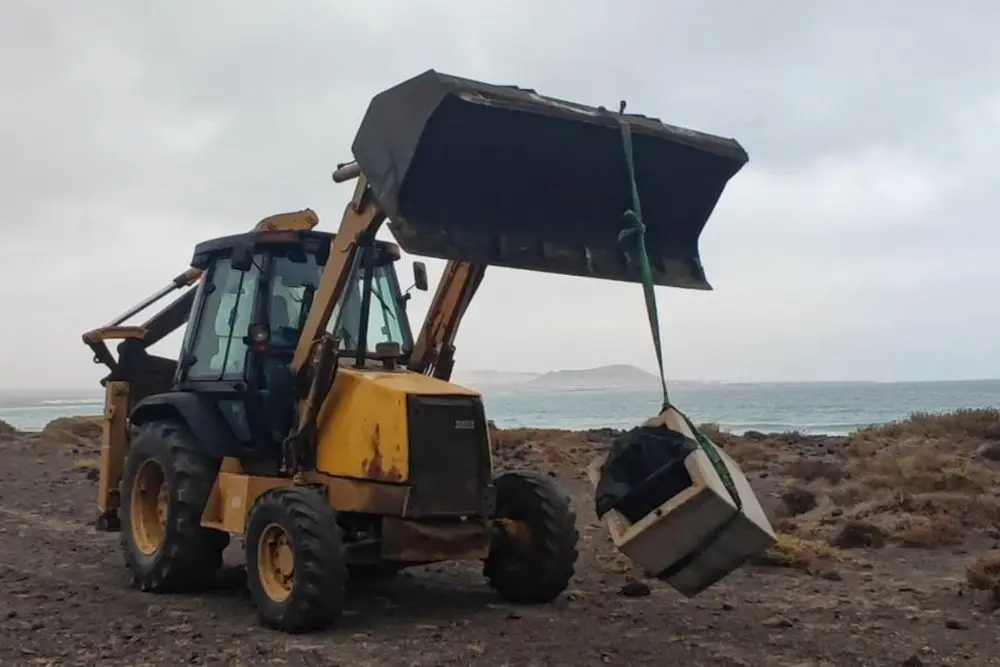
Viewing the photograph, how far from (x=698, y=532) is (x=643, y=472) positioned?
29.4 inches

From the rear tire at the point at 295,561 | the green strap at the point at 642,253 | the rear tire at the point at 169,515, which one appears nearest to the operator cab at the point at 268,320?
the rear tire at the point at 169,515

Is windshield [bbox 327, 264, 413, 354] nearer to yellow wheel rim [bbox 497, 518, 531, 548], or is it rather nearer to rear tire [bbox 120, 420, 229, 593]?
rear tire [bbox 120, 420, 229, 593]

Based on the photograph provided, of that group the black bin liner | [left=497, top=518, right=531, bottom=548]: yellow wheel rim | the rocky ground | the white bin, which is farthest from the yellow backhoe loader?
the white bin

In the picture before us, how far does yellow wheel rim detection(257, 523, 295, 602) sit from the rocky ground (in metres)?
0.29

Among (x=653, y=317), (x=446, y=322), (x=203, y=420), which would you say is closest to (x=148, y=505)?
(x=203, y=420)

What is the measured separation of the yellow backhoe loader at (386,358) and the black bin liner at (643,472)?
1.43 m

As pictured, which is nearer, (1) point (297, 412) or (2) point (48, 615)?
(2) point (48, 615)

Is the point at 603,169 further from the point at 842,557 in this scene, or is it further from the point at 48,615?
the point at 842,557

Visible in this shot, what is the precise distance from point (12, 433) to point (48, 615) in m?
28.2

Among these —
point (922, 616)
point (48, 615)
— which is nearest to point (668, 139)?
point (922, 616)

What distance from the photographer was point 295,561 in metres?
7.41

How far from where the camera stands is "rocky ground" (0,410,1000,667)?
697cm

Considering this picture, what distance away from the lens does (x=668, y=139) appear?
7984 mm

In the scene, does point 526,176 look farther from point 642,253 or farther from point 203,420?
point 203,420
